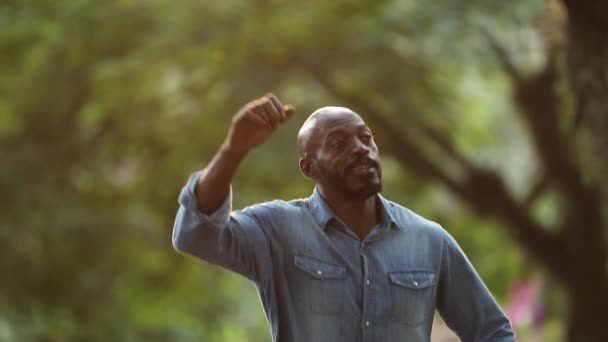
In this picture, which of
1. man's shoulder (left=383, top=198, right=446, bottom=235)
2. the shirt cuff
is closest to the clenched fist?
the shirt cuff

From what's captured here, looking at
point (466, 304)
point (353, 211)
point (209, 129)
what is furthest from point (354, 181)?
point (209, 129)

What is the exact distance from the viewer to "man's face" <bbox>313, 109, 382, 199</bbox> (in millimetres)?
3805

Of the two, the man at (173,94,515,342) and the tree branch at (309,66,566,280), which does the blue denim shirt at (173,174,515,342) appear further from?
→ the tree branch at (309,66,566,280)

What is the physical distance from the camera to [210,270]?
621 inches

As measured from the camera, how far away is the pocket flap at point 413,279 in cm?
389

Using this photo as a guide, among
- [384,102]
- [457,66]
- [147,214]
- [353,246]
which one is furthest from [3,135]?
[353,246]

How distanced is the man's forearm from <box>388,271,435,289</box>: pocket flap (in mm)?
598

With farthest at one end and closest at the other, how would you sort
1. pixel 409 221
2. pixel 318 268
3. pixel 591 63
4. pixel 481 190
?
pixel 481 190 < pixel 591 63 < pixel 409 221 < pixel 318 268

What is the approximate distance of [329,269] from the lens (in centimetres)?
385

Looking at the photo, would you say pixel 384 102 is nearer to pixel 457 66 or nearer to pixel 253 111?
pixel 457 66

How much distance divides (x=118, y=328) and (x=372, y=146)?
870 cm

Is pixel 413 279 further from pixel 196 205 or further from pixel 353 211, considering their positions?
pixel 196 205

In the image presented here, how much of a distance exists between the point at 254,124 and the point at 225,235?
38 centimetres

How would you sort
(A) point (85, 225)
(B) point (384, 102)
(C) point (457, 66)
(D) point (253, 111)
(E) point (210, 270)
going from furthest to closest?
(E) point (210, 270)
(A) point (85, 225)
(B) point (384, 102)
(C) point (457, 66)
(D) point (253, 111)
